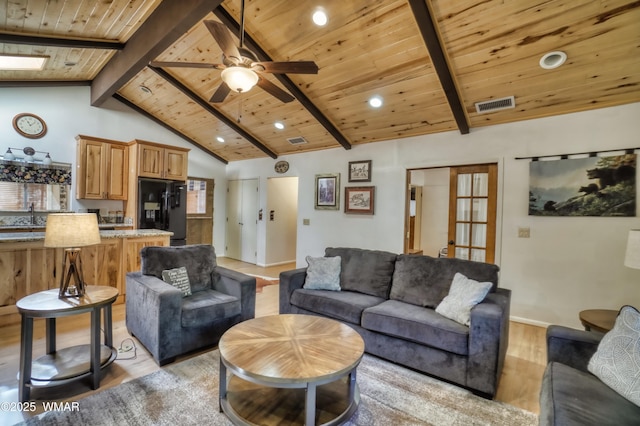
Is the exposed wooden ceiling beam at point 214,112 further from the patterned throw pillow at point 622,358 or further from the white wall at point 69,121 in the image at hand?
the patterned throw pillow at point 622,358

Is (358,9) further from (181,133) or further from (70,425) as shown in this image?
(181,133)

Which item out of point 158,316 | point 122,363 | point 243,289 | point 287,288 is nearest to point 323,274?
point 287,288

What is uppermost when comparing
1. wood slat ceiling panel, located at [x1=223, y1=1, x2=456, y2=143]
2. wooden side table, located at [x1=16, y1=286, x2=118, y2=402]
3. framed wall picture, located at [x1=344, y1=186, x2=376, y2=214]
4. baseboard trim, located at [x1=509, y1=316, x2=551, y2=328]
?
wood slat ceiling panel, located at [x1=223, y1=1, x2=456, y2=143]

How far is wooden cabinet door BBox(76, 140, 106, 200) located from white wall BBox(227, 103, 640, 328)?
476cm

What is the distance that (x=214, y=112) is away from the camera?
514 centimetres

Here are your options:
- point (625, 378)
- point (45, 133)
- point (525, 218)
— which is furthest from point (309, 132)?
point (625, 378)

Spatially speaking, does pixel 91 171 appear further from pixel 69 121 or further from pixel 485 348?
pixel 485 348

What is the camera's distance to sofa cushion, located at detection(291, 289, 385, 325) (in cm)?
277

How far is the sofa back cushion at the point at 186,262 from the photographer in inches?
114

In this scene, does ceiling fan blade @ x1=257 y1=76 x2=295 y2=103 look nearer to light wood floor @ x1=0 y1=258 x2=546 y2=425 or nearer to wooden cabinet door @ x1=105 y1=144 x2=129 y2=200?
light wood floor @ x1=0 y1=258 x2=546 y2=425

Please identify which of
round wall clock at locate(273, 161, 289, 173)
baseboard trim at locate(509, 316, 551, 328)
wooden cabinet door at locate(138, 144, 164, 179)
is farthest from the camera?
round wall clock at locate(273, 161, 289, 173)

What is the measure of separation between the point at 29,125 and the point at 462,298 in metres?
6.46

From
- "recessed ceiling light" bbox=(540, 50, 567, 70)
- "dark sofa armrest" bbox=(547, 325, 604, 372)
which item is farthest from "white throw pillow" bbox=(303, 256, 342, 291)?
"recessed ceiling light" bbox=(540, 50, 567, 70)

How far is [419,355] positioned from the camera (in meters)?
2.39
